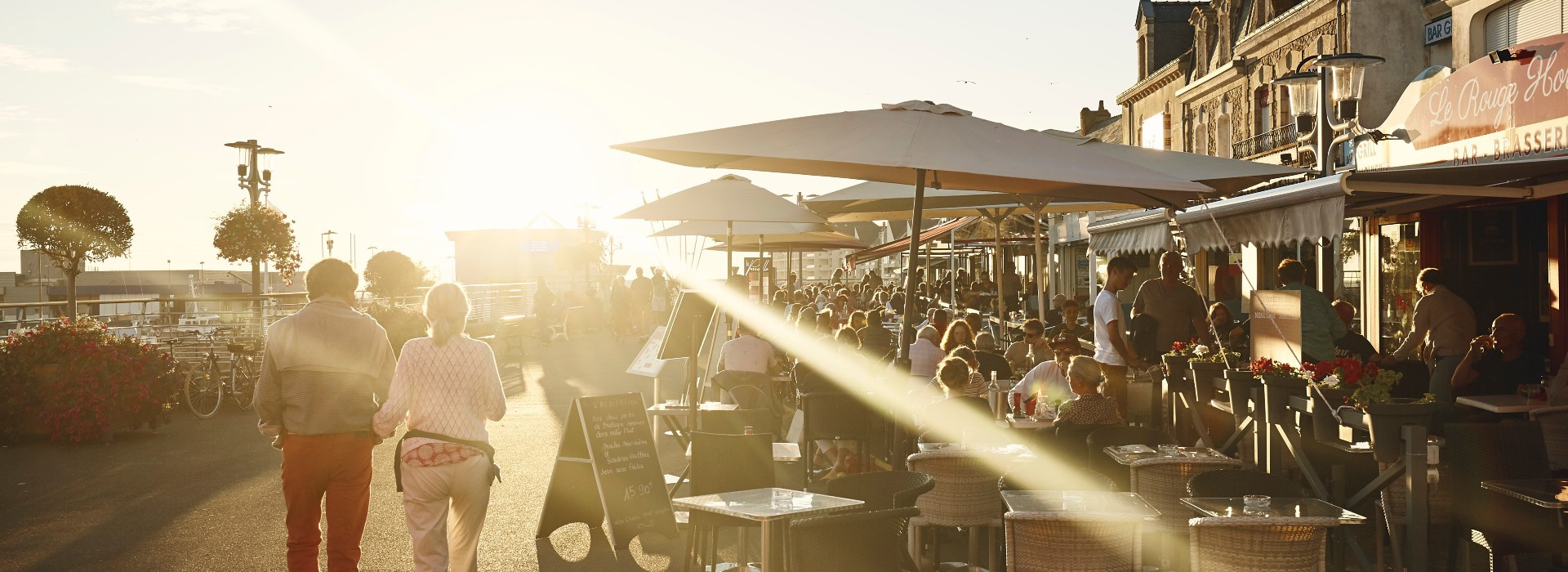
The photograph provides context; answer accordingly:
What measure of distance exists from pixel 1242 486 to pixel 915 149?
2.08m

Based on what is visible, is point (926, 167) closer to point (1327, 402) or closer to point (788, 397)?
point (1327, 402)

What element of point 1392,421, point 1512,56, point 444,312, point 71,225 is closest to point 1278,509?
point 1392,421

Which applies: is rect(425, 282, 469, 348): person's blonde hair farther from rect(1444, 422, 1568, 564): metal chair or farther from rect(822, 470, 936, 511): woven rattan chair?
rect(1444, 422, 1568, 564): metal chair

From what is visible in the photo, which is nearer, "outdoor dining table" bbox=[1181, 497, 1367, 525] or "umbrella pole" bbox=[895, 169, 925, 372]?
"outdoor dining table" bbox=[1181, 497, 1367, 525]

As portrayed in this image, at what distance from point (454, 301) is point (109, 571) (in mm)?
2937

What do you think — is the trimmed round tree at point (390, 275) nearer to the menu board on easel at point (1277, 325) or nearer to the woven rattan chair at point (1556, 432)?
the menu board on easel at point (1277, 325)

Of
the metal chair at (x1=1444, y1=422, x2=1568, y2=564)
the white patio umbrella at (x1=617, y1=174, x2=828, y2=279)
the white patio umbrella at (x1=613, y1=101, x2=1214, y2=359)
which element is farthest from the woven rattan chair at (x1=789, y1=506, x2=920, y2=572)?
the white patio umbrella at (x1=617, y1=174, x2=828, y2=279)

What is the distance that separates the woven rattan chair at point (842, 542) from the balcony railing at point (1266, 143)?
24.3 meters

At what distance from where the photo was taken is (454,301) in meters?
5.91

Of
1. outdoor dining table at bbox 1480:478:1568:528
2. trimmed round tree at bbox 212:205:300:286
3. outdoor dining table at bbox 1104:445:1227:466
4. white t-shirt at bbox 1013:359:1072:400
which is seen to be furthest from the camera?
trimmed round tree at bbox 212:205:300:286

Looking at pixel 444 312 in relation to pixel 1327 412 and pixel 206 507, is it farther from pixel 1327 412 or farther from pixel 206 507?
pixel 1327 412

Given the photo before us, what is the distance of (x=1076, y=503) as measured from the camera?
4.89 m

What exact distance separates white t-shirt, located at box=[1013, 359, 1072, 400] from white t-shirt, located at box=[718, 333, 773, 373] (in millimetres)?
2854

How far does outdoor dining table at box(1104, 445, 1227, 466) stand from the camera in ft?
19.7
